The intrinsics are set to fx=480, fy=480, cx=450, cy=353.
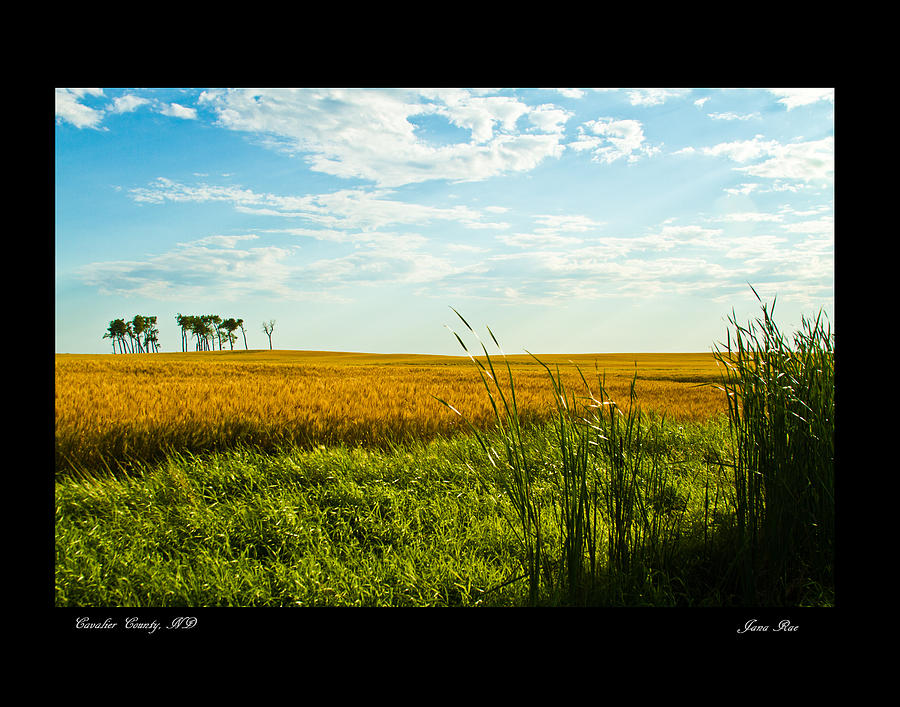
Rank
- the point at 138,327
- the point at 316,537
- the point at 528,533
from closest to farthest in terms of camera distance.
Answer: the point at 528,533
the point at 316,537
the point at 138,327

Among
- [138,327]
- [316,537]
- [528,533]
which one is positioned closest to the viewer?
[528,533]

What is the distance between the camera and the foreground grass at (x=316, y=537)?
2.43 meters

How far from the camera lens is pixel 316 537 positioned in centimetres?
309

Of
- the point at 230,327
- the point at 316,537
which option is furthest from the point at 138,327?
the point at 316,537

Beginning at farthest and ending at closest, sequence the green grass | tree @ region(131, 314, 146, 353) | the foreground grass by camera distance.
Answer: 1. tree @ region(131, 314, 146, 353)
2. the foreground grass
3. the green grass

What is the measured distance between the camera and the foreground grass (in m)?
2.43

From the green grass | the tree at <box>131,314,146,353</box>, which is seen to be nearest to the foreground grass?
the green grass

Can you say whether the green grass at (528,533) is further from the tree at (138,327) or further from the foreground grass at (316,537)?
the tree at (138,327)

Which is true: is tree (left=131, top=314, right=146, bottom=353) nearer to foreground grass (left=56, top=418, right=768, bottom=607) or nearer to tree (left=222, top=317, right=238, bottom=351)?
tree (left=222, top=317, right=238, bottom=351)

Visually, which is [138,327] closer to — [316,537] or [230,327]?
[230,327]

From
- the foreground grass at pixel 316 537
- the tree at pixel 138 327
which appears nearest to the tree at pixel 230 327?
the tree at pixel 138 327

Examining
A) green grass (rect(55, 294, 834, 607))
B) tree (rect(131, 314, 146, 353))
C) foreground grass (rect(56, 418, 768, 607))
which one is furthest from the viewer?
tree (rect(131, 314, 146, 353))
